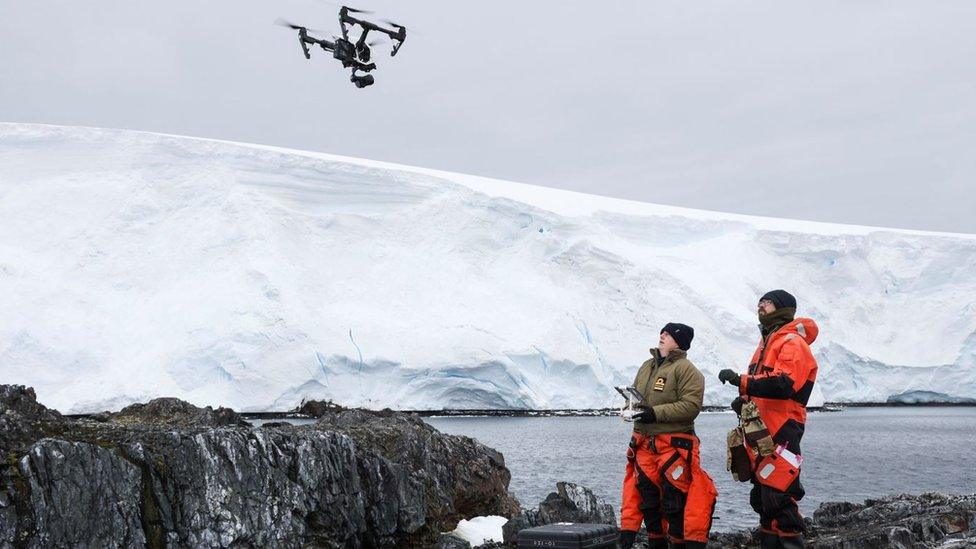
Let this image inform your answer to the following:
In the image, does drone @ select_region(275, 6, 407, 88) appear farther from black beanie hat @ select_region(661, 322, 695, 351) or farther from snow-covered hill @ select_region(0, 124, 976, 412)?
snow-covered hill @ select_region(0, 124, 976, 412)

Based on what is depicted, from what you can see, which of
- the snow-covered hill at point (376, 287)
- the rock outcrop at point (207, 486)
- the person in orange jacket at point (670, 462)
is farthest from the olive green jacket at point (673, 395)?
the snow-covered hill at point (376, 287)

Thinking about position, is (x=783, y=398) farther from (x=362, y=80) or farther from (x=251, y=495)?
(x=362, y=80)

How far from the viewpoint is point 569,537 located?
509cm

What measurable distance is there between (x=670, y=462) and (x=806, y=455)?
999 inches

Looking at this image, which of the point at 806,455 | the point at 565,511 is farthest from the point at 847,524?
the point at 806,455

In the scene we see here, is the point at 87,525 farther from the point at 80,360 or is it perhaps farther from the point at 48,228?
the point at 48,228

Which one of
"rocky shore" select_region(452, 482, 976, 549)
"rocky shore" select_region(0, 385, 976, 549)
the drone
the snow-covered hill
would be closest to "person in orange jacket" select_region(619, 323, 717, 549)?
"rocky shore" select_region(452, 482, 976, 549)

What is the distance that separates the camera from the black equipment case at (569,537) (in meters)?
5.07

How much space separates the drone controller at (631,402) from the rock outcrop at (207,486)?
3413 millimetres

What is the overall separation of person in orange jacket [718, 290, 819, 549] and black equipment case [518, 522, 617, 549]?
3.13 feet

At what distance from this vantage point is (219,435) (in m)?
7.55

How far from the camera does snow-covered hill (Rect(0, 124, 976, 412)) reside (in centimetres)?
3450

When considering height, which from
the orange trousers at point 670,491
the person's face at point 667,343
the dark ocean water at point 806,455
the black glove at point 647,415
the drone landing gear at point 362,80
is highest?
the drone landing gear at point 362,80

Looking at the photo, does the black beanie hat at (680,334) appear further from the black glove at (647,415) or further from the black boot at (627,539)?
the black boot at (627,539)
